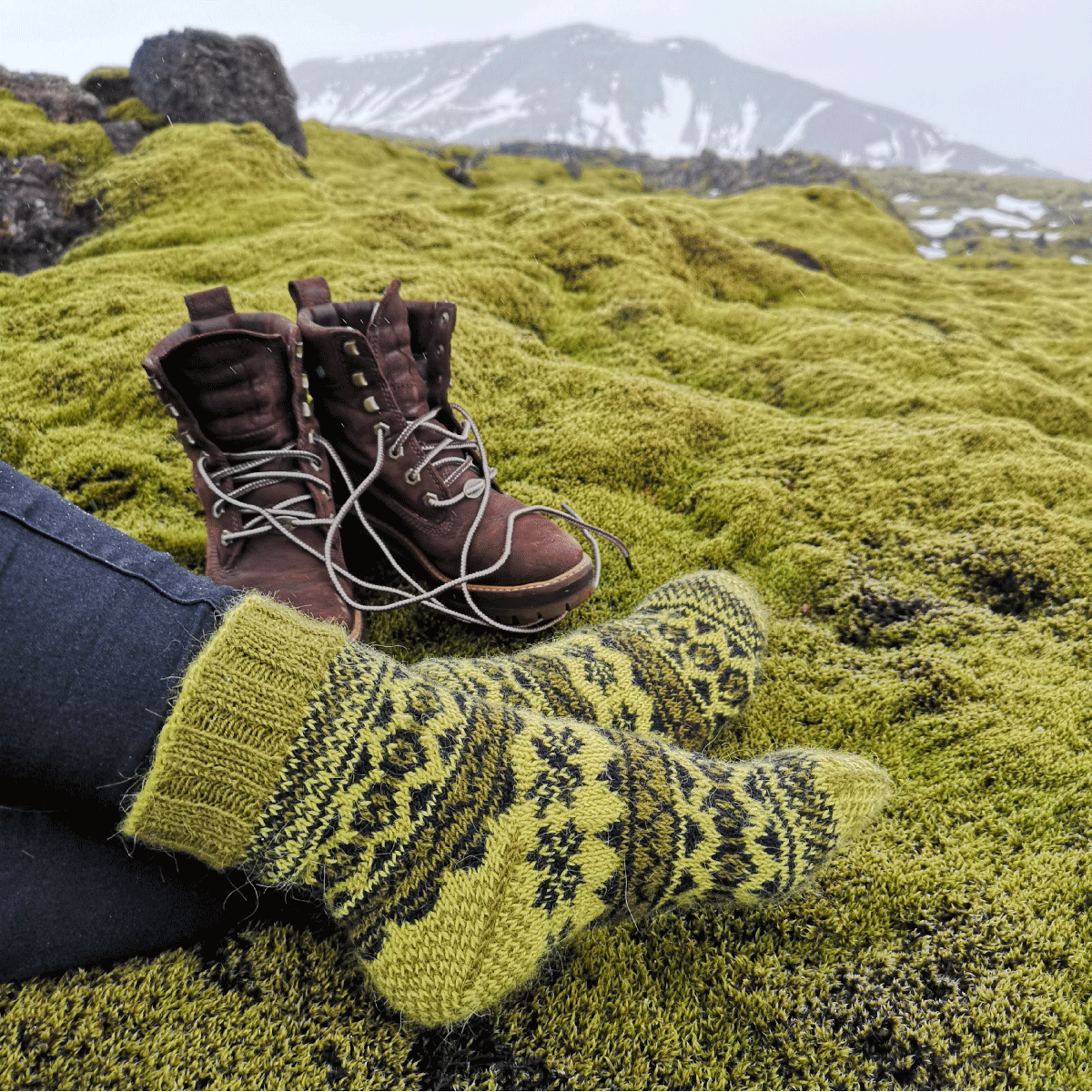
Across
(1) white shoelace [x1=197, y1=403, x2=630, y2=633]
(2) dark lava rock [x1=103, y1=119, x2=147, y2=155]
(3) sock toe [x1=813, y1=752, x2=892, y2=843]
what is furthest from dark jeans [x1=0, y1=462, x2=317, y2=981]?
(2) dark lava rock [x1=103, y1=119, x2=147, y2=155]

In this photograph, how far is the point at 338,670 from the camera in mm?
1116

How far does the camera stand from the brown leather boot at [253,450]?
5.69ft

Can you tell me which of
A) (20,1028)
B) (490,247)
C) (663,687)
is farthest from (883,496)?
(490,247)

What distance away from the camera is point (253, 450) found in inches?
74.2

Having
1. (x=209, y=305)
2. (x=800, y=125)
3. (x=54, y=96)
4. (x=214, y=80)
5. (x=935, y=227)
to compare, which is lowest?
(x=935, y=227)

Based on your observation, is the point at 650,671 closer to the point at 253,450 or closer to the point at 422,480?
the point at 422,480

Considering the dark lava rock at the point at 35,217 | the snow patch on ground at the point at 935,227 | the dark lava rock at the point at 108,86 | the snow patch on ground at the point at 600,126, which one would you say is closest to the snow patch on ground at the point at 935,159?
the snow patch on ground at the point at 600,126

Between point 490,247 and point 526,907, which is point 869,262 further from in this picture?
point 526,907

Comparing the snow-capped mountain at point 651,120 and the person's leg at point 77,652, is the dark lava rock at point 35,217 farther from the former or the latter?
the snow-capped mountain at point 651,120

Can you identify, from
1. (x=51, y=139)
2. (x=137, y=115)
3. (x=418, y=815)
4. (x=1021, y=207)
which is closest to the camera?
(x=418, y=815)

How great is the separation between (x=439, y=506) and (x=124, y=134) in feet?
23.3

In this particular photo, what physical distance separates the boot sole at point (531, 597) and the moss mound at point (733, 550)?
16 centimetres

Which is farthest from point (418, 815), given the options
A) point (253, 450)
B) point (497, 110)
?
point (497, 110)

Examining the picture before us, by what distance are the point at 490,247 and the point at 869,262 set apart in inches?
145
